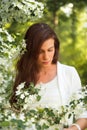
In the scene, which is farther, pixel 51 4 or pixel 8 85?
pixel 51 4

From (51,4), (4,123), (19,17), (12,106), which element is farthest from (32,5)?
(51,4)

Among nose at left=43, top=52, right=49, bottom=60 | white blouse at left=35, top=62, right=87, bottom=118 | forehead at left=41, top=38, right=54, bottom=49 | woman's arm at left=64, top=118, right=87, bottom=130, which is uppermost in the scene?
forehead at left=41, top=38, right=54, bottom=49

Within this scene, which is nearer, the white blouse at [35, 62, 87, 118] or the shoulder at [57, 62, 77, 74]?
the white blouse at [35, 62, 87, 118]

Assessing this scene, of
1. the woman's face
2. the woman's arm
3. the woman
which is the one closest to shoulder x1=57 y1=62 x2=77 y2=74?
the woman

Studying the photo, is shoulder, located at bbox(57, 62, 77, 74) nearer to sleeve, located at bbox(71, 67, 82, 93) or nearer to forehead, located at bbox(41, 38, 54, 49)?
sleeve, located at bbox(71, 67, 82, 93)

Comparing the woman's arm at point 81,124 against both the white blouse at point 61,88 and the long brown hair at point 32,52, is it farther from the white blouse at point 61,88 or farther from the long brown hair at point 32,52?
the long brown hair at point 32,52

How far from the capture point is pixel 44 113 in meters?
2.90

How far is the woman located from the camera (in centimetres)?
324

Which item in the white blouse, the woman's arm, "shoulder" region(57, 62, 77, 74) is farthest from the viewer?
"shoulder" region(57, 62, 77, 74)

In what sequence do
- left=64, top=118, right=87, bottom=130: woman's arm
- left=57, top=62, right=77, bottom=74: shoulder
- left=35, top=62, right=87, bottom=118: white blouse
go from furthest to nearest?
left=57, top=62, right=77, bottom=74: shoulder → left=35, top=62, right=87, bottom=118: white blouse → left=64, top=118, right=87, bottom=130: woman's arm

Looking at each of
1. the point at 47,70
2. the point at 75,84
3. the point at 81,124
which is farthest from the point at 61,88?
the point at 81,124

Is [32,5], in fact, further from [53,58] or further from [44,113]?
[44,113]

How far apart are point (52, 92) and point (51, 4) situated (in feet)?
23.5

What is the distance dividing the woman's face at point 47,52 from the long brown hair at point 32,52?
0.09ft
